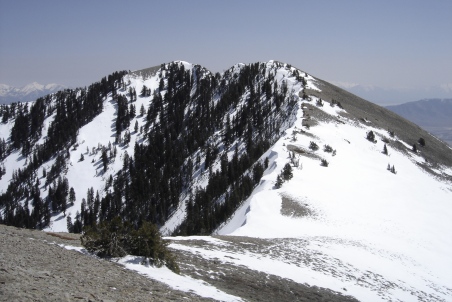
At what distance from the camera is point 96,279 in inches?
378

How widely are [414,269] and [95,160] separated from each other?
373 feet

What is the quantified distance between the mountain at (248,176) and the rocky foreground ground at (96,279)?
228 mm

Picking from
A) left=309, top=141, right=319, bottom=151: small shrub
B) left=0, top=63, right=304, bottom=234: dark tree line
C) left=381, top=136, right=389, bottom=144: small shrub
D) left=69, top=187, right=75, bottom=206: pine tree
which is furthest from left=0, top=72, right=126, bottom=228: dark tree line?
left=381, top=136, right=389, bottom=144: small shrub

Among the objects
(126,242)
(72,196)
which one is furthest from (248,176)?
(72,196)

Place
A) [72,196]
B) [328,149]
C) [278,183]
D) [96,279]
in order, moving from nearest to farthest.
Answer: [96,279]
[278,183]
[328,149]
[72,196]

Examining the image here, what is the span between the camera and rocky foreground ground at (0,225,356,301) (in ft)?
26.5

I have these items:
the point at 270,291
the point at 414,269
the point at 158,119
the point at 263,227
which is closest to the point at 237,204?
the point at 263,227

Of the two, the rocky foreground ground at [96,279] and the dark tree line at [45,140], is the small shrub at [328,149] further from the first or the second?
the dark tree line at [45,140]

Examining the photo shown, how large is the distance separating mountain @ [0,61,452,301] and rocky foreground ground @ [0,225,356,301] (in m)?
0.23

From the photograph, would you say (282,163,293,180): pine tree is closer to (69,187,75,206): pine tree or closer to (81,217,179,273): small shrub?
(81,217,179,273): small shrub

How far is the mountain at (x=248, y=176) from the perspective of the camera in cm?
1958

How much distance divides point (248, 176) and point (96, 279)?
4138 cm

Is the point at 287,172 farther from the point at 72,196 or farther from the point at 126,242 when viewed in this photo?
the point at 72,196

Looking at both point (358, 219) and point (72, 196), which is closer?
point (358, 219)
